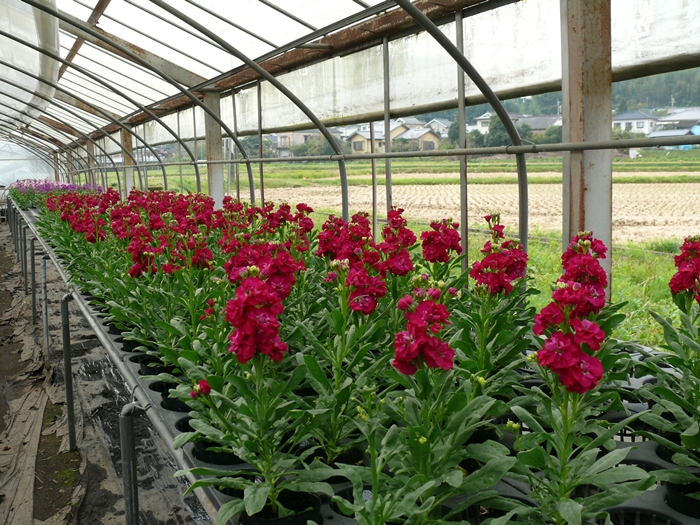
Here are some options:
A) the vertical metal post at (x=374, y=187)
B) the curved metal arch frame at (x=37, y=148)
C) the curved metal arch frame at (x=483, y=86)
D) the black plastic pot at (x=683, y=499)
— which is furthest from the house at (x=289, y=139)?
the curved metal arch frame at (x=37, y=148)

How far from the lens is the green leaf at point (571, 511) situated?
1.11m

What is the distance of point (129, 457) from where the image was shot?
1630 millimetres

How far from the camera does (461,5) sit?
3.61 meters

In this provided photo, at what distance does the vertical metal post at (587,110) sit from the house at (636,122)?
0.21ft

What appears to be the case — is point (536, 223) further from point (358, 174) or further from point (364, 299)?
point (364, 299)

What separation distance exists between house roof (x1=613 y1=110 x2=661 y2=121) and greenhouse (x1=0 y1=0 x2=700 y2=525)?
0.06 ft

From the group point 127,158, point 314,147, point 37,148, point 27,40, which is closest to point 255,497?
point 314,147

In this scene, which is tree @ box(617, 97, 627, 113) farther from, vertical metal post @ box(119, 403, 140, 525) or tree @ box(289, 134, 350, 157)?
tree @ box(289, 134, 350, 157)

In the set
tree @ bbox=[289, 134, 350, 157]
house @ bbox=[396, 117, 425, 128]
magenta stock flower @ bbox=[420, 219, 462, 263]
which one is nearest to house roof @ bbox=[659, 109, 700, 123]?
magenta stock flower @ bbox=[420, 219, 462, 263]

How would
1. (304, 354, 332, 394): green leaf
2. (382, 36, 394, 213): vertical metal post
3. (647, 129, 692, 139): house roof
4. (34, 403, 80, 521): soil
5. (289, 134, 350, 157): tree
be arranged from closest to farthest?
(304, 354, 332, 394): green leaf < (647, 129, 692, 139): house roof < (34, 403, 80, 521): soil < (382, 36, 394, 213): vertical metal post < (289, 134, 350, 157): tree

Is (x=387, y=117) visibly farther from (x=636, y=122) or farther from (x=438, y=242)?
(x=438, y=242)

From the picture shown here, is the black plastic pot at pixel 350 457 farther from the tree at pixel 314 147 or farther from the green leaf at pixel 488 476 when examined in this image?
the tree at pixel 314 147

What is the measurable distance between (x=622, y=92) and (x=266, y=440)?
237cm

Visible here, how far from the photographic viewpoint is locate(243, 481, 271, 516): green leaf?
1260 millimetres
